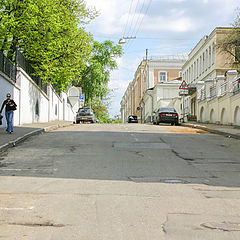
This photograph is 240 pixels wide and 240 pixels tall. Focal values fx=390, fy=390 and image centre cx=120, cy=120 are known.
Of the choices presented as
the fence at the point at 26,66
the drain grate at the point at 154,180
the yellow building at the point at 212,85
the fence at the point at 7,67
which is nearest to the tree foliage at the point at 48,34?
the fence at the point at 26,66

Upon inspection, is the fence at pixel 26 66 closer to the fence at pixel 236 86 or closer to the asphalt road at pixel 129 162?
the asphalt road at pixel 129 162

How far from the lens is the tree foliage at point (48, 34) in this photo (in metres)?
22.0

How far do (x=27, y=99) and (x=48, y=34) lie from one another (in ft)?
15.6

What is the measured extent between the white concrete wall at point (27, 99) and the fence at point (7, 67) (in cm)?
40

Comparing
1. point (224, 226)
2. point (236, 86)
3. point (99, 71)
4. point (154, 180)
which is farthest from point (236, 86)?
point (99, 71)

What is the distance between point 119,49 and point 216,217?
5470cm

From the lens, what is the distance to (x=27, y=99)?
25969mm

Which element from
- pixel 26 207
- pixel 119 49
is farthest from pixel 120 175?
pixel 119 49

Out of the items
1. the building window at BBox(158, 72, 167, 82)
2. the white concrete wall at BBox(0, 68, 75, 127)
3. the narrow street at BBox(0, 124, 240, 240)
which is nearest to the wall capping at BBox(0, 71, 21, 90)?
the white concrete wall at BBox(0, 68, 75, 127)

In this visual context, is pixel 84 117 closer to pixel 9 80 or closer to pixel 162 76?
pixel 9 80

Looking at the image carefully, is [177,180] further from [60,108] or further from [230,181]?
[60,108]

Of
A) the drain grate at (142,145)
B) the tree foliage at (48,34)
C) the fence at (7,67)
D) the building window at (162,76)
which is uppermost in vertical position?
the building window at (162,76)

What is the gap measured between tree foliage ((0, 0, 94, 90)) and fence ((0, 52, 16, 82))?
135 centimetres

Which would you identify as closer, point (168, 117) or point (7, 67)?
point (7, 67)
